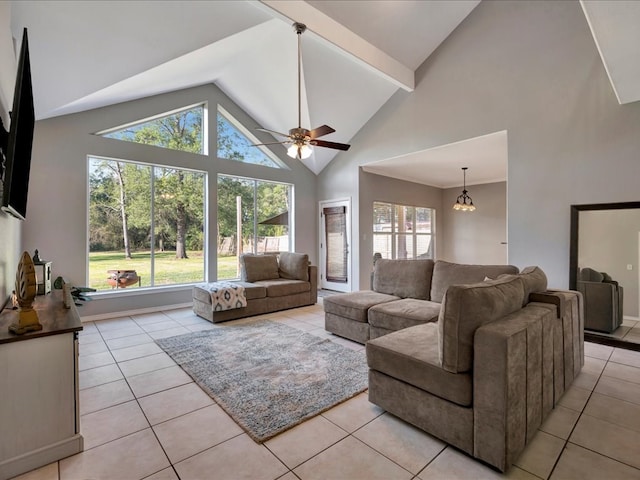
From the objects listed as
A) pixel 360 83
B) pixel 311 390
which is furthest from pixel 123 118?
pixel 311 390

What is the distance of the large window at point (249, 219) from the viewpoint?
6008mm

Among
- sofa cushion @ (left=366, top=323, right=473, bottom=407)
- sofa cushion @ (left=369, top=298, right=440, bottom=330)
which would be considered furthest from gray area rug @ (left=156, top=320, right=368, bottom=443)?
sofa cushion @ (left=366, top=323, right=473, bottom=407)

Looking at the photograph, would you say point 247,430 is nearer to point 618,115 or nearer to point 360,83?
point 618,115

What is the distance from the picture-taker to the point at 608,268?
3604 mm

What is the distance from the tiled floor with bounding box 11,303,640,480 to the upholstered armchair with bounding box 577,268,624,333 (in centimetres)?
111

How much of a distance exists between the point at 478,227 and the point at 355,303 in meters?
5.94

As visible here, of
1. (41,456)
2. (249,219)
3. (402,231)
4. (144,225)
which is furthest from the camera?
(402,231)

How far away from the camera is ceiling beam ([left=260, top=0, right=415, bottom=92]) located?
3494 millimetres

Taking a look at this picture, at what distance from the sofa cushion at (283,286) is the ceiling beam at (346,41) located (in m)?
3.53

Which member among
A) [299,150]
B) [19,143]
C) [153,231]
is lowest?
[153,231]

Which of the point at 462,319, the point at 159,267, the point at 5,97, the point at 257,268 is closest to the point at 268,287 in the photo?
the point at 257,268

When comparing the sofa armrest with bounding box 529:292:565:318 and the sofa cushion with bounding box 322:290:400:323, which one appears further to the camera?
the sofa cushion with bounding box 322:290:400:323

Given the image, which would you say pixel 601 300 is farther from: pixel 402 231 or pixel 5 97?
pixel 5 97

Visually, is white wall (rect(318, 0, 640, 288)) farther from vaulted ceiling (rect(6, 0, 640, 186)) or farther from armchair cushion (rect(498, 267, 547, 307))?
armchair cushion (rect(498, 267, 547, 307))
